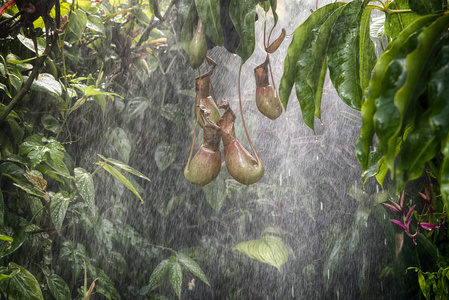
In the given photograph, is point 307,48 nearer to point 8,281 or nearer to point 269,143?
point 8,281

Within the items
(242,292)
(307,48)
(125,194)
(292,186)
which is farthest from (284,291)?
(307,48)

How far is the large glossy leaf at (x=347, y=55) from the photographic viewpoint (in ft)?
1.09

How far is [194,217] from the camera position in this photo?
54.8 inches

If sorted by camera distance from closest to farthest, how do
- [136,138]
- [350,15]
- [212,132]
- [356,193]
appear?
1. [350,15]
2. [212,132]
3. [136,138]
4. [356,193]

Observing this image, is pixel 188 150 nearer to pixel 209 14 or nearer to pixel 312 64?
pixel 209 14

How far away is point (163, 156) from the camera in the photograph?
1.20m

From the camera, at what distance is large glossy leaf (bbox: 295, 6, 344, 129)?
35 centimetres

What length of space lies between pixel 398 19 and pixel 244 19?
188mm

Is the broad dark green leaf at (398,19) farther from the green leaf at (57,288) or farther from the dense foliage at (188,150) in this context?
the green leaf at (57,288)

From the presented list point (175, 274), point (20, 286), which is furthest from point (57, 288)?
point (175, 274)

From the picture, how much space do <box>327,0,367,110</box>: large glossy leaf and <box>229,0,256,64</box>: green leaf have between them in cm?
14

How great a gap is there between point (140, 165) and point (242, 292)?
2.46 ft

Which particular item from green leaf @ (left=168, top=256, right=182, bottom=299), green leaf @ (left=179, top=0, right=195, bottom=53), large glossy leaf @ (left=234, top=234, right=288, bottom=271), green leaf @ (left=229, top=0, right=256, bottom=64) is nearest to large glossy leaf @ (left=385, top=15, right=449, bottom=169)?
green leaf @ (left=229, top=0, right=256, bottom=64)

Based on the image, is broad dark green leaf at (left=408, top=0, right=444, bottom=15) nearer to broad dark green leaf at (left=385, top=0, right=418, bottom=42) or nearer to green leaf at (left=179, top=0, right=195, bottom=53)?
broad dark green leaf at (left=385, top=0, right=418, bottom=42)
